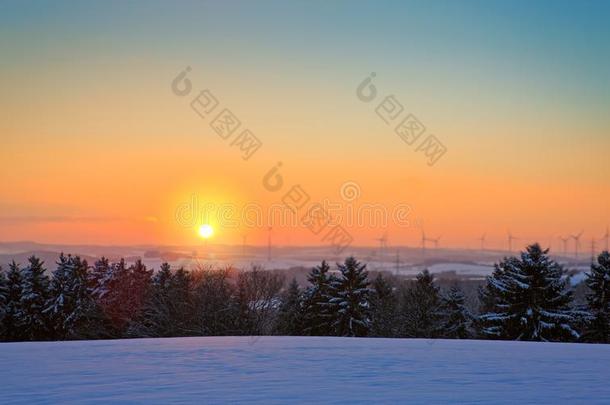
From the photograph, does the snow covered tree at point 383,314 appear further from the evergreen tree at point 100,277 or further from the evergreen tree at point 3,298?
the evergreen tree at point 3,298

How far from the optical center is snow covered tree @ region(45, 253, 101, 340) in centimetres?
5138

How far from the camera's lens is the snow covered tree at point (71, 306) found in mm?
51375

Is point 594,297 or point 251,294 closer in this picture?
point 594,297

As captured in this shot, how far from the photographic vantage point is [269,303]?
46.0 m

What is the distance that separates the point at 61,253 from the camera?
55188 millimetres

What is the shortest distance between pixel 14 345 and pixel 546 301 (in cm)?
3108

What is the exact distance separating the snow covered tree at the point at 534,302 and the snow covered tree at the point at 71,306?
31730mm

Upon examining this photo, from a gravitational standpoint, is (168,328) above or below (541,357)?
below

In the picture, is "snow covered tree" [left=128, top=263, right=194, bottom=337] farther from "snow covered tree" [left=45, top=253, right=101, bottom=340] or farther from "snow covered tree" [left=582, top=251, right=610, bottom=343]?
"snow covered tree" [left=582, top=251, right=610, bottom=343]

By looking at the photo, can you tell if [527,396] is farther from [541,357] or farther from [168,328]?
[168,328]

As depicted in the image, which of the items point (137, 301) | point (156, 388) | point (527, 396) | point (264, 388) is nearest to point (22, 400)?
point (156, 388)

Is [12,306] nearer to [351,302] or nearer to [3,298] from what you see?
[3,298]

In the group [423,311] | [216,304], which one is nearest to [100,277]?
[216,304]

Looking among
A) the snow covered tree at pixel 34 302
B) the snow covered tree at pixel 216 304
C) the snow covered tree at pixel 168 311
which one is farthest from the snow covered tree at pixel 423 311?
the snow covered tree at pixel 34 302
